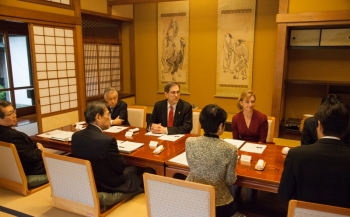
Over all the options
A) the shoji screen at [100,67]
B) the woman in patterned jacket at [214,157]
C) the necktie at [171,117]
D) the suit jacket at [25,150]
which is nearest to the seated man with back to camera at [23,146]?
the suit jacket at [25,150]

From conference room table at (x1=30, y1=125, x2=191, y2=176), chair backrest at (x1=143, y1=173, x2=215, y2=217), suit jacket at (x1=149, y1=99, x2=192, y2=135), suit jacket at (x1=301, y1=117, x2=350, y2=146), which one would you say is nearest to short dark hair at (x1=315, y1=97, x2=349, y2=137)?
chair backrest at (x1=143, y1=173, x2=215, y2=217)

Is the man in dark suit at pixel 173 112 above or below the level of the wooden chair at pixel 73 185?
above

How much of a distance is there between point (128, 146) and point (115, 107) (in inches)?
47.9

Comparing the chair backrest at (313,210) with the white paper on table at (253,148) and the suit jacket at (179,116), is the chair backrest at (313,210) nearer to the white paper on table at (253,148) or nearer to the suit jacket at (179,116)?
the white paper on table at (253,148)

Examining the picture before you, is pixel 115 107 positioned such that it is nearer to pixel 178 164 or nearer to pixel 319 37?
pixel 178 164

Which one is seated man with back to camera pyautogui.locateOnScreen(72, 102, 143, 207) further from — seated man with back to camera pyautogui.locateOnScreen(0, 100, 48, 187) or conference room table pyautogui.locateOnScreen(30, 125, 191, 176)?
seated man with back to camera pyautogui.locateOnScreen(0, 100, 48, 187)

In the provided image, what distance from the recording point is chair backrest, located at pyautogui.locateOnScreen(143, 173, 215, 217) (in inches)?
58.1

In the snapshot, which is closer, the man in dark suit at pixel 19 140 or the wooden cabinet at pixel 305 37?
the man in dark suit at pixel 19 140

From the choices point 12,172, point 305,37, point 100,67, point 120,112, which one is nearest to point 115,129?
point 120,112

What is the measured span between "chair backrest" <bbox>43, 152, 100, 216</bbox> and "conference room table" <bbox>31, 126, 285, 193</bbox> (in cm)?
41

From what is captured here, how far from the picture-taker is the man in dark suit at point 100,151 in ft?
6.56

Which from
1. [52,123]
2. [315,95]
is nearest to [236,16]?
[315,95]

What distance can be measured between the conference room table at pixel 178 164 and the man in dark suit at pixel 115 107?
75 centimetres

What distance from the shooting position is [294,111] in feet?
16.1
